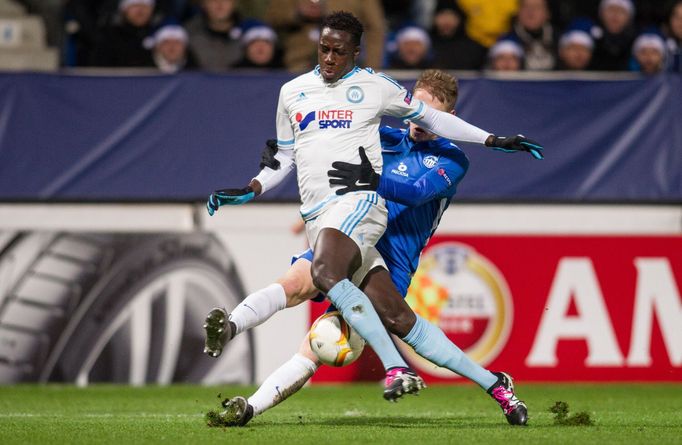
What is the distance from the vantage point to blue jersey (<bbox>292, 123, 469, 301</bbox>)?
7449 millimetres

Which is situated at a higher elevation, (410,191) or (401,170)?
(401,170)

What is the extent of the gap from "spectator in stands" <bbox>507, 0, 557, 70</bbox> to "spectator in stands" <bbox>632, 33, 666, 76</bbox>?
3.17ft

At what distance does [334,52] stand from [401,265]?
4.56 ft

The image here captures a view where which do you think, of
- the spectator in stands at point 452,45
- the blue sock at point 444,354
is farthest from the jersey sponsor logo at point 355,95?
the spectator in stands at point 452,45

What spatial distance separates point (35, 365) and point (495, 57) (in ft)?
18.1

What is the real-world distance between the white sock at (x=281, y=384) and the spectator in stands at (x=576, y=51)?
6941 millimetres

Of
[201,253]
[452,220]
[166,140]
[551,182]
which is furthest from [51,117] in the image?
[551,182]

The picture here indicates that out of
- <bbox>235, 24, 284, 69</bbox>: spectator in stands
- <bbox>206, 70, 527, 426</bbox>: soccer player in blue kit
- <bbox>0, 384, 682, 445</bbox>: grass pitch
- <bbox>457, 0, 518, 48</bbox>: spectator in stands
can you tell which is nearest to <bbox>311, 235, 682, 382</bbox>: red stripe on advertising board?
<bbox>0, 384, 682, 445</bbox>: grass pitch

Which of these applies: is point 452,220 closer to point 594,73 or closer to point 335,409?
point 594,73

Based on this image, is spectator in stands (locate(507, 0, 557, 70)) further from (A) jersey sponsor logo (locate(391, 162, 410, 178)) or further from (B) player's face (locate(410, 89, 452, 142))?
(A) jersey sponsor logo (locate(391, 162, 410, 178))

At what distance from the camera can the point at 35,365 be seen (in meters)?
11.5

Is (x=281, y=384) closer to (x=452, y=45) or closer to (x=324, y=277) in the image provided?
(x=324, y=277)

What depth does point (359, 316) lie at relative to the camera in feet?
21.9

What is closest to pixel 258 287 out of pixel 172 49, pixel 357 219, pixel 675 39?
pixel 172 49
